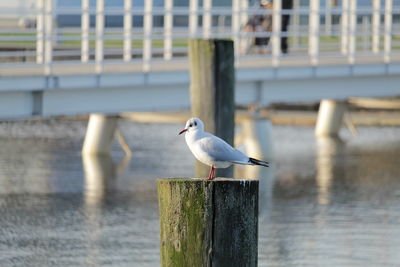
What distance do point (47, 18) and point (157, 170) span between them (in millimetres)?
4113

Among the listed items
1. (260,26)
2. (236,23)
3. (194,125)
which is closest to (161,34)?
(236,23)

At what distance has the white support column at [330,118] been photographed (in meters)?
29.0

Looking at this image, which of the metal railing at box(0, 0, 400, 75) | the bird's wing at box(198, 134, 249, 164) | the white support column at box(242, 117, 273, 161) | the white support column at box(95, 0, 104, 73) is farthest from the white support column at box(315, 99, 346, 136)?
the bird's wing at box(198, 134, 249, 164)

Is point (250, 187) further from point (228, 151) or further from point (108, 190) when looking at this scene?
point (108, 190)

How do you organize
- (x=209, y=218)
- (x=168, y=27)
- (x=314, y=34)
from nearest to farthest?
(x=209, y=218), (x=168, y=27), (x=314, y=34)

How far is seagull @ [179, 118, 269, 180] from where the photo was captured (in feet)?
29.4

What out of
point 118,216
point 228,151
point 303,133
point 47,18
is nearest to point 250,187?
point 228,151

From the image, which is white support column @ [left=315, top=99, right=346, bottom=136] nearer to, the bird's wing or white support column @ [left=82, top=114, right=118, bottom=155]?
white support column @ [left=82, top=114, right=118, bottom=155]

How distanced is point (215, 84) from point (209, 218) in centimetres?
482

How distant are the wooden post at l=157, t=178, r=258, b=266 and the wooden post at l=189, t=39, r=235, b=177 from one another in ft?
14.7

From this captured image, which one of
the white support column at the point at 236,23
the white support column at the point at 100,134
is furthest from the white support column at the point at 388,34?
the white support column at the point at 100,134

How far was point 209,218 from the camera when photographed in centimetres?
784

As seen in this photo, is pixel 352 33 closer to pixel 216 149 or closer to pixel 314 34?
pixel 314 34

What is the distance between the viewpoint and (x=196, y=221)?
7871 millimetres
